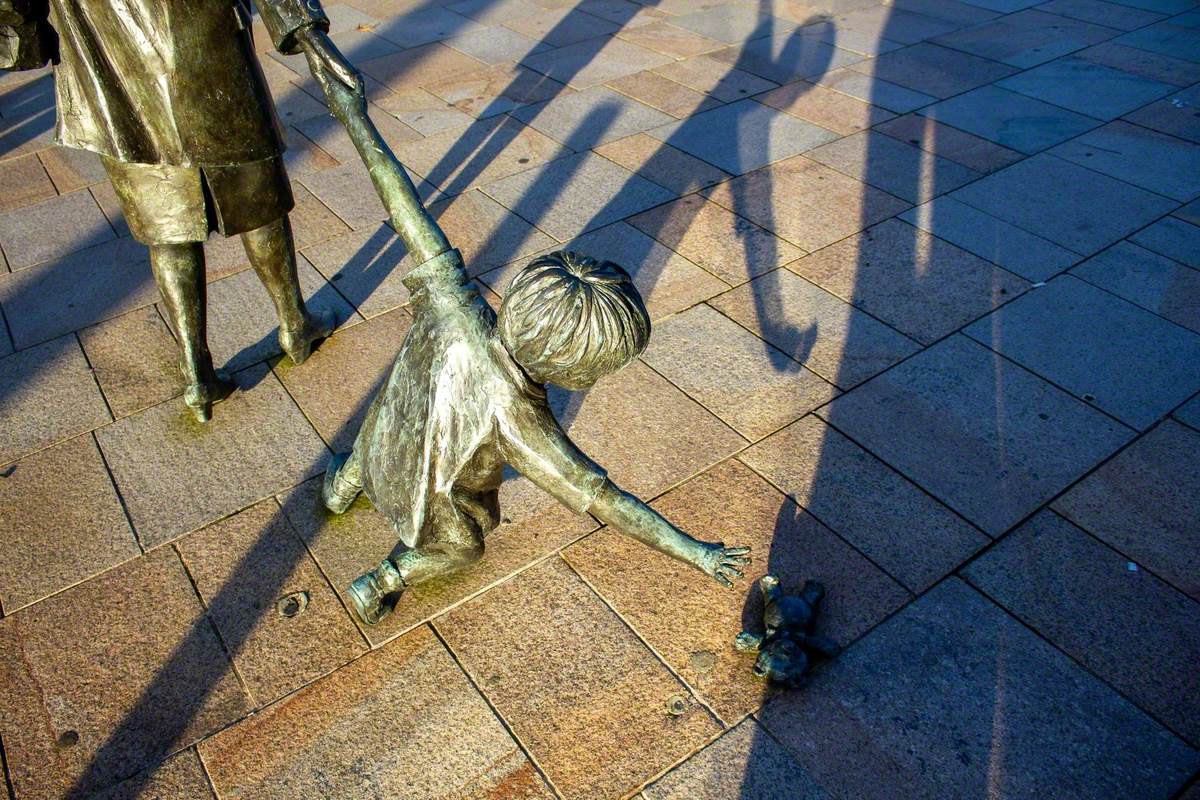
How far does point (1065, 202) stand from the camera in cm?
609

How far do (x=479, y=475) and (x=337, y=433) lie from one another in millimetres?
1495

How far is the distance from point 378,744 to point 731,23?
8.05m

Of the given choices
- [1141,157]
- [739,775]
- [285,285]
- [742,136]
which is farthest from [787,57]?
[739,775]

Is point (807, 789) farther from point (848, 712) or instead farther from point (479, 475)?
point (479, 475)

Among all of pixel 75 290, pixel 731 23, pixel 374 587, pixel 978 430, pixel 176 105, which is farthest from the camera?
pixel 731 23

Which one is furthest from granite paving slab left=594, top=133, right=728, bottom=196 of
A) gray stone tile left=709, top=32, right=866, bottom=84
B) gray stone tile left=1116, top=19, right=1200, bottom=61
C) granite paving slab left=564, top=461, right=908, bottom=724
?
gray stone tile left=1116, top=19, right=1200, bottom=61

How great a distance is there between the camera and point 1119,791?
2961 millimetres

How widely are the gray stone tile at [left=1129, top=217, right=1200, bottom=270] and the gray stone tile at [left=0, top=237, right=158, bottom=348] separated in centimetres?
580

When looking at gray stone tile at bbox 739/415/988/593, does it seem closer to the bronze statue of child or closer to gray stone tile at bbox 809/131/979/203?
the bronze statue of child

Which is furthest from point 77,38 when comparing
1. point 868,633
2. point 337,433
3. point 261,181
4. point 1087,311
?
point 1087,311

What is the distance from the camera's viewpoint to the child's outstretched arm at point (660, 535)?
112 inches

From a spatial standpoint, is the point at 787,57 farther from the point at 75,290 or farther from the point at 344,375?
the point at 75,290

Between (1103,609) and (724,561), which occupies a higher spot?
(724,561)

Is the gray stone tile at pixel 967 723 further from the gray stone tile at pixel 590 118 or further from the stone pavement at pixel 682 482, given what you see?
the gray stone tile at pixel 590 118
